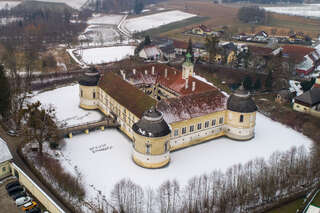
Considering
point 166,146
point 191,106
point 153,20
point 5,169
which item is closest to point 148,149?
point 166,146

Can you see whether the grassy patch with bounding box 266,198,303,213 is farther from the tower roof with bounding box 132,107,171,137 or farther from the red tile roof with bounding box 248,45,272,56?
the red tile roof with bounding box 248,45,272,56

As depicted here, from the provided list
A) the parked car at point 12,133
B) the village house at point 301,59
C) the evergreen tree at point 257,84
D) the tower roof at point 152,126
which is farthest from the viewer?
the village house at point 301,59

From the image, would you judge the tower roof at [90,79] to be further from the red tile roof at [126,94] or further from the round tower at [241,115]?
the round tower at [241,115]

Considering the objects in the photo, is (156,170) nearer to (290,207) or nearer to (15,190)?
(290,207)

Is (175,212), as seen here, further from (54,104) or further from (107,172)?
(54,104)

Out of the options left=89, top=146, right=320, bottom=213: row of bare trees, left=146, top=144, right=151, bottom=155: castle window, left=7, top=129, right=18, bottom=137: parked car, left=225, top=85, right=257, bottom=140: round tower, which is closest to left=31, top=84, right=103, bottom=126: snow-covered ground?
left=7, top=129, right=18, bottom=137: parked car

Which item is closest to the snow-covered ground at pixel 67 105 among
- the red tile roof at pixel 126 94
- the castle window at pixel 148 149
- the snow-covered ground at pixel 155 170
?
the red tile roof at pixel 126 94
